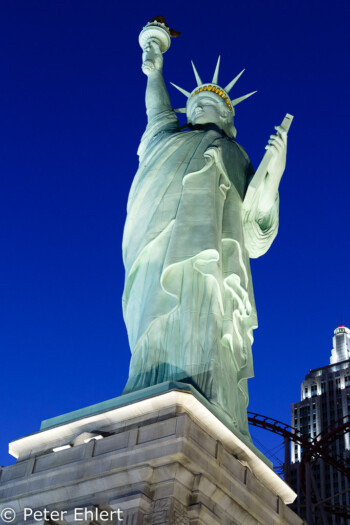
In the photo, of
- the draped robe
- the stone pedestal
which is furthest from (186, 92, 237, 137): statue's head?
the stone pedestal

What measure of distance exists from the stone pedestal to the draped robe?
79 cm

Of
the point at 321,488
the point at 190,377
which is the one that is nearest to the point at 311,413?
the point at 321,488

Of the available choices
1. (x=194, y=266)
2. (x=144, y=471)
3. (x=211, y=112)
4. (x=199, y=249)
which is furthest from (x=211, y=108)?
(x=144, y=471)

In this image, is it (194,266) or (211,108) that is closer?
(194,266)

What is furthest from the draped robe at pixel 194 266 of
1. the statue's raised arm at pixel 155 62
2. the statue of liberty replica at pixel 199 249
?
the statue's raised arm at pixel 155 62

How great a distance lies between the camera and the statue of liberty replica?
31.0ft

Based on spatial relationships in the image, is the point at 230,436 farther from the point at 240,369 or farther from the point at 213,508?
the point at 240,369

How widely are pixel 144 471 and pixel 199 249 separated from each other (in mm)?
3458

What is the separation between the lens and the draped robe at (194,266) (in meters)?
9.41

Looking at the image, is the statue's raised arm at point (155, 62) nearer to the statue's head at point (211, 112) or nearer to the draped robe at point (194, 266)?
the statue's head at point (211, 112)

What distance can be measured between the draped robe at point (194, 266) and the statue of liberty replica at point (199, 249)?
0.01 meters

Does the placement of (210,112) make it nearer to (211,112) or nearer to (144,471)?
(211,112)

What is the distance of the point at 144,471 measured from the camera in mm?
7613

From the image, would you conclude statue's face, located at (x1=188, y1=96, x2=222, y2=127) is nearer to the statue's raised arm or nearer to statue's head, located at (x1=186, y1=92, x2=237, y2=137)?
statue's head, located at (x1=186, y1=92, x2=237, y2=137)
